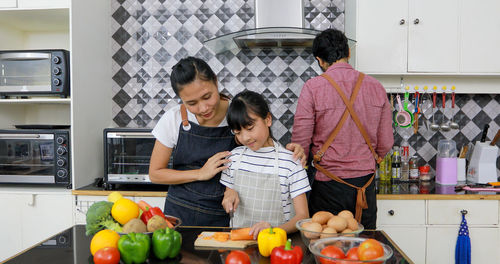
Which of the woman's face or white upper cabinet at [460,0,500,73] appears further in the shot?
white upper cabinet at [460,0,500,73]

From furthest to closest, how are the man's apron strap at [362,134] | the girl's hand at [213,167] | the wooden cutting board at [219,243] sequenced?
1. the man's apron strap at [362,134]
2. the girl's hand at [213,167]
3. the wooden cutting board at [219,243]

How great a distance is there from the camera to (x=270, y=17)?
7.92 feet

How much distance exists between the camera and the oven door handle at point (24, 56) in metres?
2.32

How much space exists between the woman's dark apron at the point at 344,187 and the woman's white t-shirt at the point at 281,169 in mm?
397

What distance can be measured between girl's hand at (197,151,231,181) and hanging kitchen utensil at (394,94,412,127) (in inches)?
65.9

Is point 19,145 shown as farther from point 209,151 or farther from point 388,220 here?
point 388,220

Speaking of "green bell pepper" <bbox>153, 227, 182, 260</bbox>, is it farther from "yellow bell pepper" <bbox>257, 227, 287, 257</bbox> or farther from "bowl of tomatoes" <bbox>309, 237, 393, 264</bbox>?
"bowl of tomatoes" <bbox>309, 237, 393, 264</bbox>

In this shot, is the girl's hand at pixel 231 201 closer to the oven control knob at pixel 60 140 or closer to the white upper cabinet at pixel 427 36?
the oven control knob at pixel 60 140

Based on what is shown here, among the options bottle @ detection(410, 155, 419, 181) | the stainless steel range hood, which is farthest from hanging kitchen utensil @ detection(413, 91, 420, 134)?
the stainless steel range hood

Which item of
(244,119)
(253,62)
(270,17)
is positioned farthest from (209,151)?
(253,62)

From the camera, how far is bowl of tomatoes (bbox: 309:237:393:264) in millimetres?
828

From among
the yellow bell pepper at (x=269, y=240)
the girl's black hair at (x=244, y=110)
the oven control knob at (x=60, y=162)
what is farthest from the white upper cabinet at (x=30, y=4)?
the yellow bell pepper at (x=269, y=240)

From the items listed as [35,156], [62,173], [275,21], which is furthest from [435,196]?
[35,156]

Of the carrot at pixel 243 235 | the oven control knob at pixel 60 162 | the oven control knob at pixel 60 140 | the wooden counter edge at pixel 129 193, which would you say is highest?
the oven control knob at pixel 60 140
